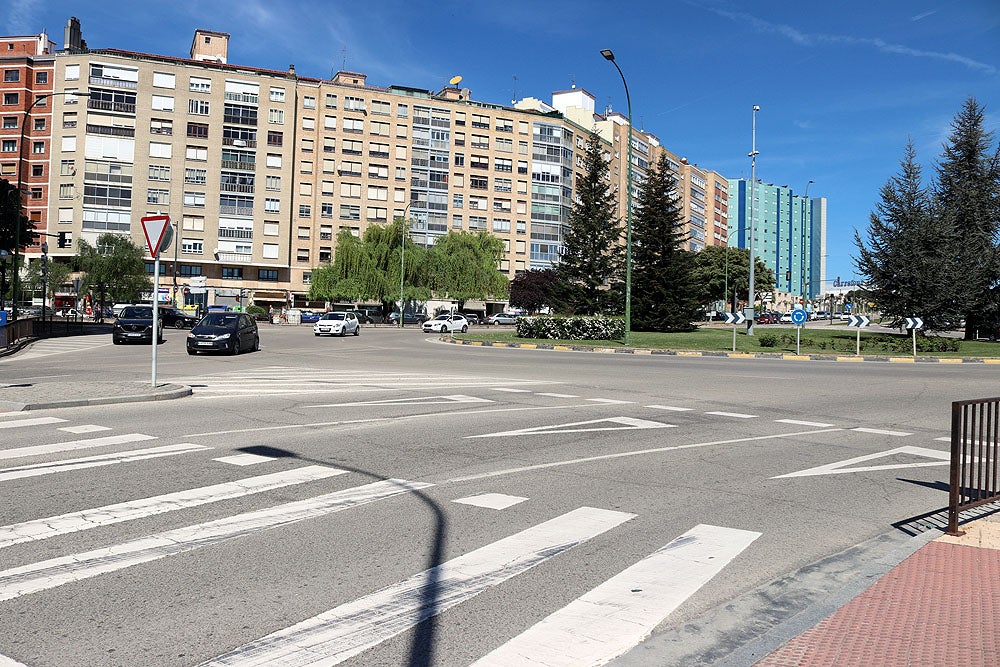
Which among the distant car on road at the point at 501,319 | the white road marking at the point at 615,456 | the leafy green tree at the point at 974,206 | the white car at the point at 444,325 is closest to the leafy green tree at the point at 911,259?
the leafy green tree at the point at 974,206

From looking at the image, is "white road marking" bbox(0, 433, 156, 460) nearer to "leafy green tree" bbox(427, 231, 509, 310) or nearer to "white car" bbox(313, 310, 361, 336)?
"white car" bbox(313, 310, 361, 336)

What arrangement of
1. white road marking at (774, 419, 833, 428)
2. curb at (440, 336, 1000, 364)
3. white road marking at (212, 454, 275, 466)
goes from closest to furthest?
white road marking at (212, 454, 275, 466) → white road marking at (774, 419, 833, 428) → curb at (440, 336, 1000, 364)

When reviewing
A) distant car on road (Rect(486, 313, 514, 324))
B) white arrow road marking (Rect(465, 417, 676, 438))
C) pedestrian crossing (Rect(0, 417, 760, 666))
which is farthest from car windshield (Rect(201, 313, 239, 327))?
distant car on road (Rect(486, 313, 514, 324))

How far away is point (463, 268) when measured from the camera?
258 ft

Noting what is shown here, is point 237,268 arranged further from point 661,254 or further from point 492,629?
point 492,629

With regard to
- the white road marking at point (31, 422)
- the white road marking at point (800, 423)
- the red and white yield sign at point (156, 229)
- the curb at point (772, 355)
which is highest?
the red and white yield sign at point (156, 229)

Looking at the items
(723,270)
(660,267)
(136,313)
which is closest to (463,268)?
(660,267)

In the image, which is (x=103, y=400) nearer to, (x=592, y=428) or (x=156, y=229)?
(x=156, y=229)

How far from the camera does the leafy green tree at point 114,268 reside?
69.4 meters

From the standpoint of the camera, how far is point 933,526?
19.1ft

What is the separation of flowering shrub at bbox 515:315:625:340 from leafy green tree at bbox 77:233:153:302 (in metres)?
46.7

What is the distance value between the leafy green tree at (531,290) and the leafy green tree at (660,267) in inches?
1283

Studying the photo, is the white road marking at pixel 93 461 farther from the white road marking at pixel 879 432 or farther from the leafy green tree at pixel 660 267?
the leafy green tree at pixel 660 267

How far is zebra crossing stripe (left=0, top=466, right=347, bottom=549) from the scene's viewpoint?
201 inches
